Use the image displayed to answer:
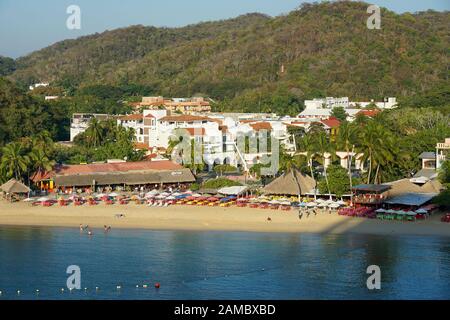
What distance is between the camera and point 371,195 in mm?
42125

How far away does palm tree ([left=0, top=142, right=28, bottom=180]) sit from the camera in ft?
152

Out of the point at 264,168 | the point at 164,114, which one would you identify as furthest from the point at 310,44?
the point at 264,168

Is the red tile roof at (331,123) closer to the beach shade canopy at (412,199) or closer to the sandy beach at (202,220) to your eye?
the beach shade canopy at (412,199)

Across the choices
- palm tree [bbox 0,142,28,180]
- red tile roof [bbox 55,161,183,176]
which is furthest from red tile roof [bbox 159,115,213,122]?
palm tree [bbox 0,142,28,180]

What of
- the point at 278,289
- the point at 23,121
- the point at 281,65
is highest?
the point at 281,65

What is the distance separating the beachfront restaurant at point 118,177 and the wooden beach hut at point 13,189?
2.56 meters

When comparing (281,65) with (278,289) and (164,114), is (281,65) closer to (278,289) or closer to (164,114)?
(164,114)

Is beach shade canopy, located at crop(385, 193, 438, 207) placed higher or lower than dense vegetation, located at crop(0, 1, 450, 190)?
lower

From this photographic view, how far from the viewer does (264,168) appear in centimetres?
5128

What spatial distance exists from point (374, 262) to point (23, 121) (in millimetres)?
40613

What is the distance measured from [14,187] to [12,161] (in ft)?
5.79

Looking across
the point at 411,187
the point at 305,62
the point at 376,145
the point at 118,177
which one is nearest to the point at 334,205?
the point at 411,187

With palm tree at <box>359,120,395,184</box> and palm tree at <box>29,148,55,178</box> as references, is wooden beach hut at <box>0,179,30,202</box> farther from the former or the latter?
palm tree at <box>359,120,395,184</box>

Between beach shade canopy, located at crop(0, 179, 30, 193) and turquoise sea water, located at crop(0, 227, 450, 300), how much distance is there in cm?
720
